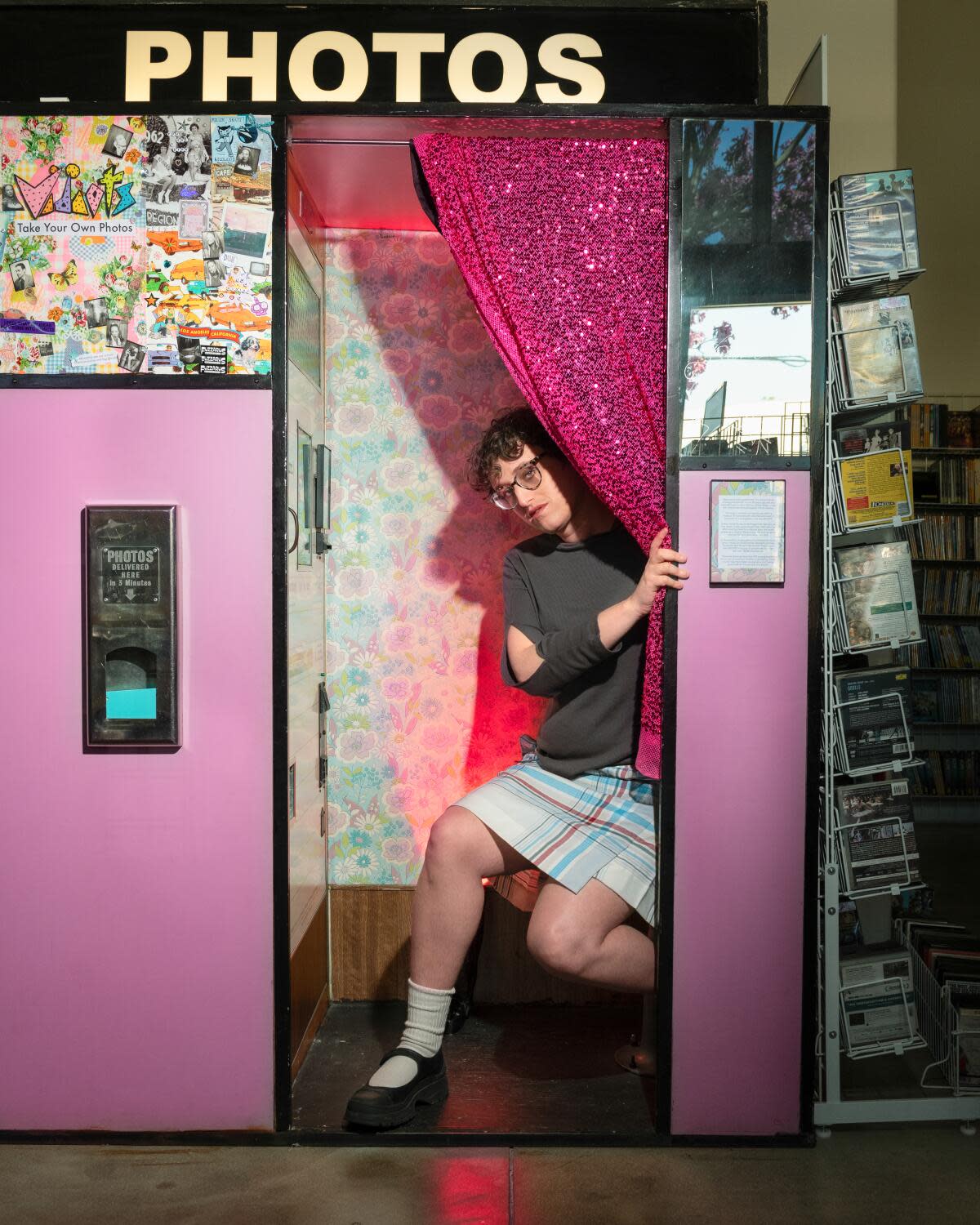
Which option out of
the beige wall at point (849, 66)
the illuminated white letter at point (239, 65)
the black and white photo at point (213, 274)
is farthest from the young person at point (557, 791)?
the beige wall at point (849, 66)

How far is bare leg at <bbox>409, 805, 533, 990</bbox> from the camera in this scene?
2094mm

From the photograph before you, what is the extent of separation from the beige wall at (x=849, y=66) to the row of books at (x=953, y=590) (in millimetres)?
2529

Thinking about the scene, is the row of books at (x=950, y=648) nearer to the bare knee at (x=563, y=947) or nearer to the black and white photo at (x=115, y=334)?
the bare knee at (x=563, y=947)

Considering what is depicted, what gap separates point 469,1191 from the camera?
185cm

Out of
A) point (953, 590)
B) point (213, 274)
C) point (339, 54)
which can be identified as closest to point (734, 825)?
point (213, 274)

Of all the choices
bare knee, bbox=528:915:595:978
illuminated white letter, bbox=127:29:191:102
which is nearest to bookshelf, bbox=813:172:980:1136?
bare knee, bbox=528:915:595:978

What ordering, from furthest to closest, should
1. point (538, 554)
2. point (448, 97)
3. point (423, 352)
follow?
point (423, 352) < point (448, 97) < point (538, 554)

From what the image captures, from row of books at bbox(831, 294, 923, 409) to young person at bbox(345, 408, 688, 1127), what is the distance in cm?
54

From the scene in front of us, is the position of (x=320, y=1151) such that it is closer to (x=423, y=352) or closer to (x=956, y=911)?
(x=423, y=352)

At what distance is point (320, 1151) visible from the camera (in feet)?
6.52

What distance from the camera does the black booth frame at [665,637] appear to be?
198 centimetres

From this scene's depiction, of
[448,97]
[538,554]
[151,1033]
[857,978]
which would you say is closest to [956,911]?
[857,978]

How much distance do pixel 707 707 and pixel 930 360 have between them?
4.91 meters

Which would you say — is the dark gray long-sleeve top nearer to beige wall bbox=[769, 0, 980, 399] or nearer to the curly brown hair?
the curly brown hair
